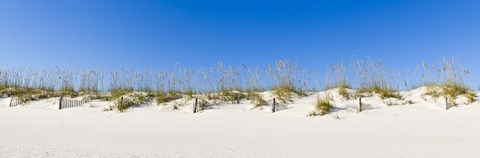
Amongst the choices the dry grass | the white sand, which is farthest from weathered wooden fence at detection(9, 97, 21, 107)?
the dry grass

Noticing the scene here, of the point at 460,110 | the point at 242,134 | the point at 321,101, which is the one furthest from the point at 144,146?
the point at 460,110

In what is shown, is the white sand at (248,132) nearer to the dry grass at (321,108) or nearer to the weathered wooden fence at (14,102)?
the dry grass at (321,108)

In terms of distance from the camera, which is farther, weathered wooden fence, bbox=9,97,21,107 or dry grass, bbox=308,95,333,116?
weathered wooden fence, bbox=9,97,21,107

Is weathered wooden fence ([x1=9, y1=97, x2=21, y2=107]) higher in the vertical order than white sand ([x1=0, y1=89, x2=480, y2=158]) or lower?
higher

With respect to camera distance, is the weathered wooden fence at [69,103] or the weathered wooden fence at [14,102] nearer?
the weathered wooden fence at [69,103]

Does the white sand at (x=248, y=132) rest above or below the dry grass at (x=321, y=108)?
below

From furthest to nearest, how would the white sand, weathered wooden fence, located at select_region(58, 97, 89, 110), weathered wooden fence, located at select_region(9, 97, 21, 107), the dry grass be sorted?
weathered wooden fence, located at select_region(9, 97, 21, 107) < weathered wooden fence, located at select_region(58, 97, 89, 110) < the dry grass < the white sand

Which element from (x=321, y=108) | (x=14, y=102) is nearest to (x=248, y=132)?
(x=321, y=108)

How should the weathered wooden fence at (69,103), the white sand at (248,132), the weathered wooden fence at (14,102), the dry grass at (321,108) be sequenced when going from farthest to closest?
the weathered wooden fence at (14,102), the weathered wooden fence at (69,103), the dry grass at (321,108), the white sand at (248,132)

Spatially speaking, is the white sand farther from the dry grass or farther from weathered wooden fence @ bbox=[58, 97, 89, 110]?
weathered wooden fence @ bbox=[58, 97, 89, 110]

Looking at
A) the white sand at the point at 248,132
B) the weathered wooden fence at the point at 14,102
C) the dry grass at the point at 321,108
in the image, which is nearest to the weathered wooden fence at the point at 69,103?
the white sand at the point at 248,132

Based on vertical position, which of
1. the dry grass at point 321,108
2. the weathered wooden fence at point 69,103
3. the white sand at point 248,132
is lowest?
the white sand at point 248,132

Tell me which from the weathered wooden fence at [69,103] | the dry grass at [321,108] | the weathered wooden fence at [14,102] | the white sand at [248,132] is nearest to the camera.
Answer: the white sand at [248,132]

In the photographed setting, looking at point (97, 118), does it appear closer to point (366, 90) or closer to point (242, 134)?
point (242, 134)
